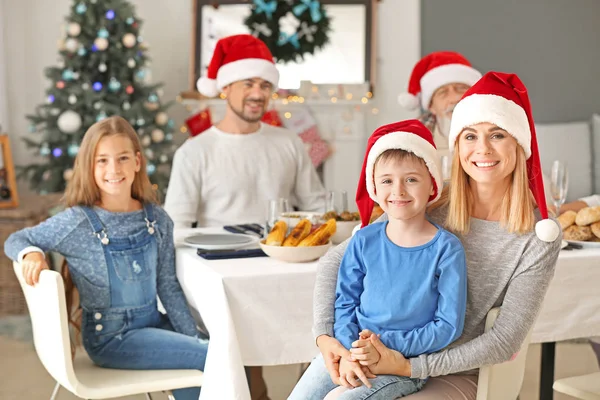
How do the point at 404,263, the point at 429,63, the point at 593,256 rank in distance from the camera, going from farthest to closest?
1. the point at 429,63
2. the point at 593,256
3. the point at 404,263

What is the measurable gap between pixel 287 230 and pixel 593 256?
0.88m

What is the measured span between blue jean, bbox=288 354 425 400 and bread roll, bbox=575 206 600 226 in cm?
92

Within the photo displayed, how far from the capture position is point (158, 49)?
5848 mm

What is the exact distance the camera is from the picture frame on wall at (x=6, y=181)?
4.75 metres

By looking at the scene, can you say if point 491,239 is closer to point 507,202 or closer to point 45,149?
point 507,202

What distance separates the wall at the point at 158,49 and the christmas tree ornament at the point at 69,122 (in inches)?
35.9

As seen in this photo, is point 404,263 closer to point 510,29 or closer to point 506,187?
point 506,187

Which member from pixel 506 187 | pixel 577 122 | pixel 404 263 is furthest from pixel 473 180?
pixel 577 122

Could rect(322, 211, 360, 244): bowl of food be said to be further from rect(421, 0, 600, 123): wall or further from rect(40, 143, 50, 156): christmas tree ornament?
rect(421, 0, 600, 123): wall

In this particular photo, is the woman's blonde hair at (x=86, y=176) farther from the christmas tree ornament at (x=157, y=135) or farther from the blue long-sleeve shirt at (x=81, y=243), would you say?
the christmas tree ornament at (x=157, y=135)

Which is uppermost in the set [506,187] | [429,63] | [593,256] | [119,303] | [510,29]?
[510,29]

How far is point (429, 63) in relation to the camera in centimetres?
375

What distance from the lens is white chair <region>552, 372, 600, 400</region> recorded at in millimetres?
1976

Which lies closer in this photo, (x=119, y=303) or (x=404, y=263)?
(x=404, y=263)
